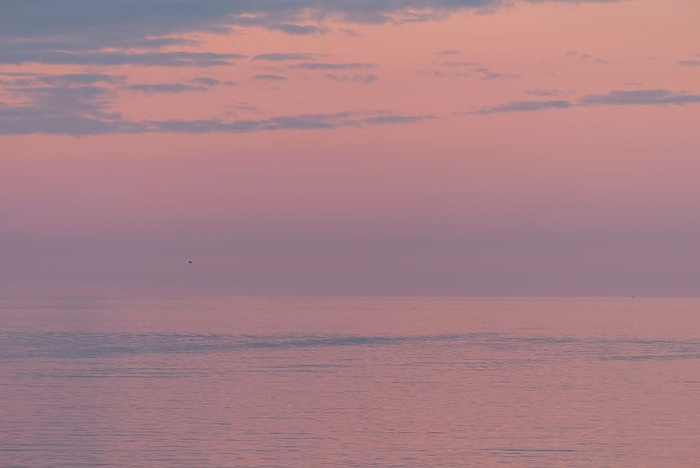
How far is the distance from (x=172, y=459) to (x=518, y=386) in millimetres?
26687

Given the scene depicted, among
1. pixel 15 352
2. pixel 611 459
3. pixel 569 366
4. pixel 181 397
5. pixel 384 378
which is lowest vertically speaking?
pixel 611 459

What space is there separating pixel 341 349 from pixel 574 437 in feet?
176

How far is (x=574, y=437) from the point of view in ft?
141

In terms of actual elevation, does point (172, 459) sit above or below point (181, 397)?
below

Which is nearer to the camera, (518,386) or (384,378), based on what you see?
(518,386)

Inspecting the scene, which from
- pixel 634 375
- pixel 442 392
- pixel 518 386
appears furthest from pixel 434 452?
pixel 634 375

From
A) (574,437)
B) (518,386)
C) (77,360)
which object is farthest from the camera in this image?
(77,360)

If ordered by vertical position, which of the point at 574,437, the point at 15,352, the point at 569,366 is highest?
the point at 15,352

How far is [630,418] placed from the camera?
48094mm

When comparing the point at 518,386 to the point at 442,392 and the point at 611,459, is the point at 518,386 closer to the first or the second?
the point at 442,392

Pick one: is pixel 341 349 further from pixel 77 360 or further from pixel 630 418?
pixel 630 418

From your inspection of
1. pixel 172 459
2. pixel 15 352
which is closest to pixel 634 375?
pixel 172 459

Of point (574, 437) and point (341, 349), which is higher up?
point (341, 349)

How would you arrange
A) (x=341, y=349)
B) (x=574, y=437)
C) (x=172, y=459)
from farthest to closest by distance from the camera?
(x=341, y=349), (x=574, y=437), (x=172, y=459)
